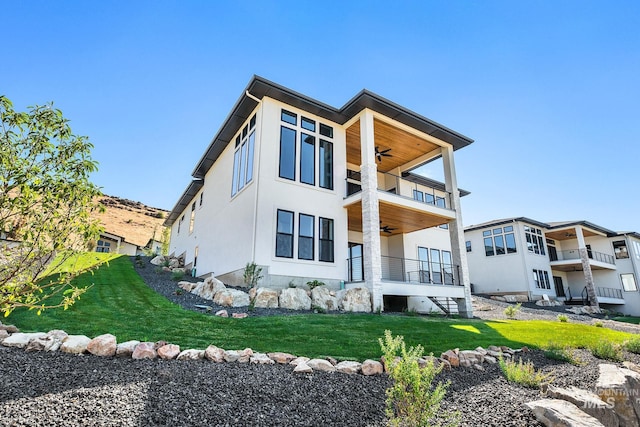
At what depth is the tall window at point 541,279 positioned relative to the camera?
87.7 feet

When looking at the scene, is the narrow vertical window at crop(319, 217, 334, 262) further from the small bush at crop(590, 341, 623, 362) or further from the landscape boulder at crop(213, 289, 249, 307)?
the small bush at crop(590, 341, 623, 362)

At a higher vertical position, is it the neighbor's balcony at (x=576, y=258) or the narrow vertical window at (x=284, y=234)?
the neighbor's balcony at (x=576, y=258)

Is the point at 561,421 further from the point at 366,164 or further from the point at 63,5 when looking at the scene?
the point at 63,5

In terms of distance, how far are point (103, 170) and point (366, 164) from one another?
1091 cm

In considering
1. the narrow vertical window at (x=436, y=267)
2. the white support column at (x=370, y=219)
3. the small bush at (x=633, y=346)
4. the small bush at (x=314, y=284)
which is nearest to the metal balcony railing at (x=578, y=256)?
the narrow vertical window at (x=436, y=267)

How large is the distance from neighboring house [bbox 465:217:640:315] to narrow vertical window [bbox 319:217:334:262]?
20306 mm

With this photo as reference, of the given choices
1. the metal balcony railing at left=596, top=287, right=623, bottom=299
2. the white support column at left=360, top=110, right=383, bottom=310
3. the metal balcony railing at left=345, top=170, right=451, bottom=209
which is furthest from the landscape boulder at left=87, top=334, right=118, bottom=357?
the metal balcony railing at left=596, top=287, right=623, bottom=299

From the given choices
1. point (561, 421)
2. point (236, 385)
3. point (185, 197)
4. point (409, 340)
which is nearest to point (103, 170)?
point (236, 385)

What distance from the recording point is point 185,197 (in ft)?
80.6

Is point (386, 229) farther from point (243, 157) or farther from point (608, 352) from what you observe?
point (608, 352)

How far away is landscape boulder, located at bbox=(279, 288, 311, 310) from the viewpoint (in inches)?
422

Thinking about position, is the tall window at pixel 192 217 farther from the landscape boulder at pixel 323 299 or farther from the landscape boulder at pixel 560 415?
the landscape boulder at pixel 560 415

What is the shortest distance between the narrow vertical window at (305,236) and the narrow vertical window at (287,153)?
181cm

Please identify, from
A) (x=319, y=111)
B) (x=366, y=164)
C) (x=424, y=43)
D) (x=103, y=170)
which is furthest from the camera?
(x=319, y=111)
